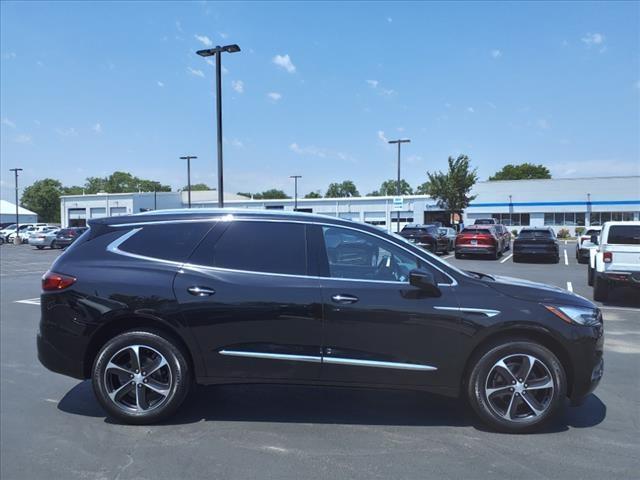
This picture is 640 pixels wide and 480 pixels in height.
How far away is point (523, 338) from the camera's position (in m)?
4.19

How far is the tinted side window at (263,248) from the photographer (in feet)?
14.2

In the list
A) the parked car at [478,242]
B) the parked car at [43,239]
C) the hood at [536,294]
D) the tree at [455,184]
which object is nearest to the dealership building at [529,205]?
the tree at [455,184]

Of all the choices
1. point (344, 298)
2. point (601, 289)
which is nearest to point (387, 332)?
point (344, 298)

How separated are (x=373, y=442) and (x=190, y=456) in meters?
1.38

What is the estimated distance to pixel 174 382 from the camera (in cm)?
423

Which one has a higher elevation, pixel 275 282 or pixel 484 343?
pixel 275 282

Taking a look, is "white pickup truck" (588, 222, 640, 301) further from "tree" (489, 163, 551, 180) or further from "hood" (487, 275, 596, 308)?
"tree" (489, 163, 551, 180)

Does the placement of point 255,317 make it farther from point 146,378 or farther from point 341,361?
point 146,378

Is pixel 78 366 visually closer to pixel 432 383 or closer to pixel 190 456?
pixel 190 456

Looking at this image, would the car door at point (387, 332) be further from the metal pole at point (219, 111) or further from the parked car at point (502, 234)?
the parked car at point (502, 234)

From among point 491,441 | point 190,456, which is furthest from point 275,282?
point 491,441

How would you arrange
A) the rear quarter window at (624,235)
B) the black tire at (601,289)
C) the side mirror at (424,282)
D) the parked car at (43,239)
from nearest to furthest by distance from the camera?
1. the side mirror at (424,282)
2. the rear quarter window at (624,235)
3. the black tire at (601,289)
4. the parked car at (43,239)

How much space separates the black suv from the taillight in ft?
0.04

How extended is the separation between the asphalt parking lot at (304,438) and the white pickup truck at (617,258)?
5836 millimetres
